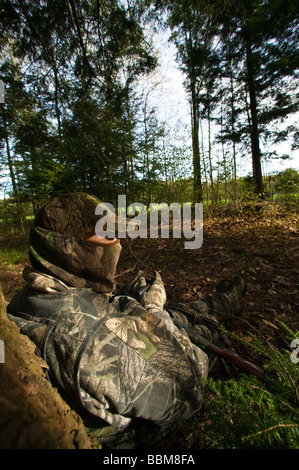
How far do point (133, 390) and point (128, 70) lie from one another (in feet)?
20.9

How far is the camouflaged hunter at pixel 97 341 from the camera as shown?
109 cm

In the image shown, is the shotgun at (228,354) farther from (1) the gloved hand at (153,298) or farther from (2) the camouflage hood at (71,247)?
(2) the camouflage hood at (71,247)

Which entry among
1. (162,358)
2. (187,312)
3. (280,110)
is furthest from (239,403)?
(280,110)

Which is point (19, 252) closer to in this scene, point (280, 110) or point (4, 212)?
point (4, 212)

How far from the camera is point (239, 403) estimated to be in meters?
1.03

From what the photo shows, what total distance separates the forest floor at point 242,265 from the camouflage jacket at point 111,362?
0.94 metres

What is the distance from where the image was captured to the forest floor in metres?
2.74

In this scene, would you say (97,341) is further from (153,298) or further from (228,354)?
(228,354)

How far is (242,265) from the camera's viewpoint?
13.4 feet

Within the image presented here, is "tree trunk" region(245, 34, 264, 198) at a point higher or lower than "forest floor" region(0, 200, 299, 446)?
higher

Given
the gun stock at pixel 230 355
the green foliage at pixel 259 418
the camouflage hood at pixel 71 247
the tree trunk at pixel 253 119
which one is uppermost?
the tree trunk at pixel 253 119

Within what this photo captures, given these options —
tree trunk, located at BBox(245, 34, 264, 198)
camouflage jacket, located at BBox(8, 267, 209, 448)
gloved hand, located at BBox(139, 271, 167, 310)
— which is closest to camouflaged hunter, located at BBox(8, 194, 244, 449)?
camouflage jacket, located at BBox(8, 267, 209, 448)

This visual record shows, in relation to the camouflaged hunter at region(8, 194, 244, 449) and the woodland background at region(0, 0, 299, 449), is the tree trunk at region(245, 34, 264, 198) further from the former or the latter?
the camouflaged hunter at region(8, 194, 244, 449)

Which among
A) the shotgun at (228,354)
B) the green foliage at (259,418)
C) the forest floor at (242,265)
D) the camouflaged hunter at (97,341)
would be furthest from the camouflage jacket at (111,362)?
the forest floor at (242,265)
